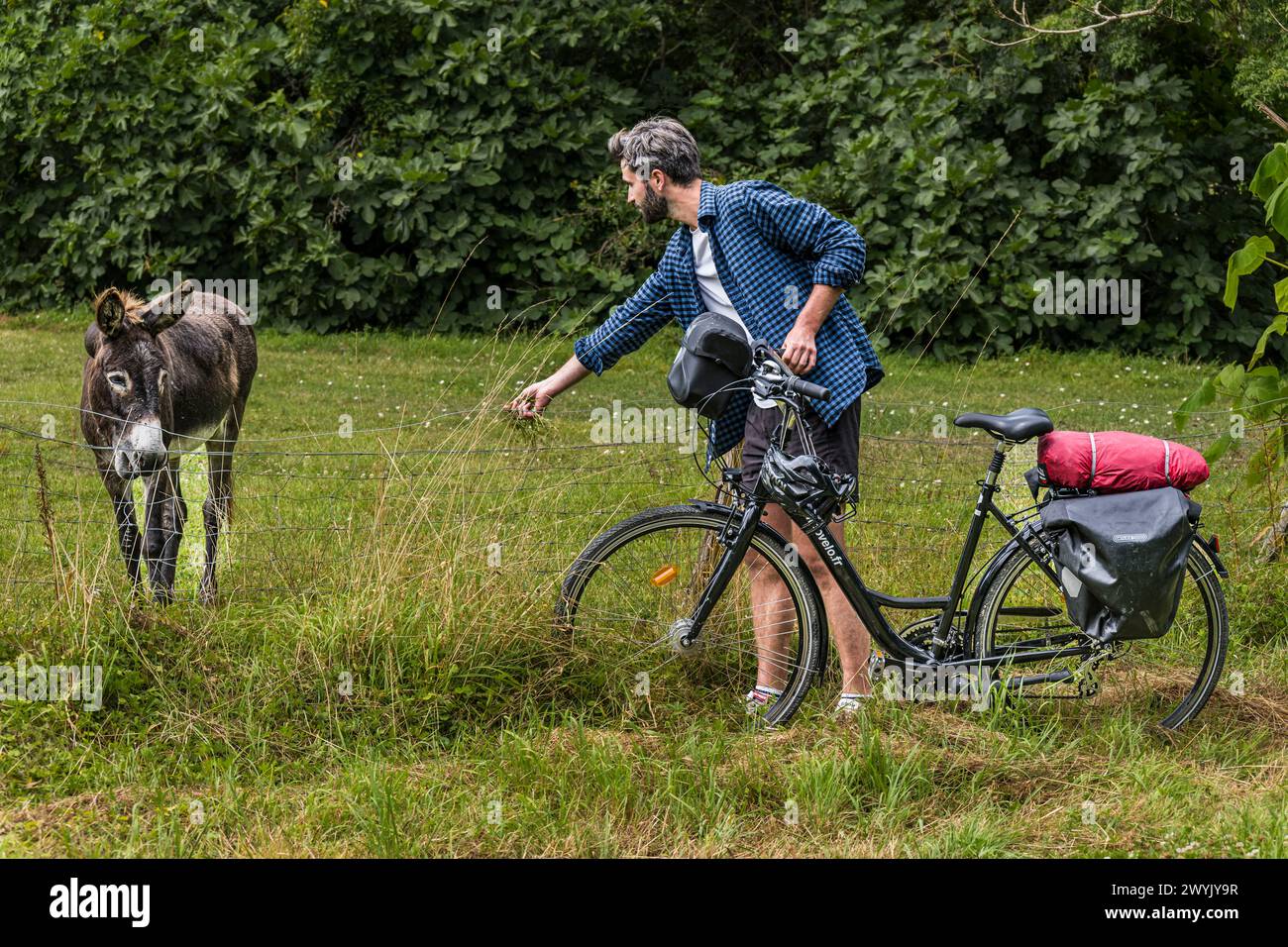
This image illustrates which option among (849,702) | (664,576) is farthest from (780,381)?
(849,702)

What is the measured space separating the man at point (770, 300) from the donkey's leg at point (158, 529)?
1427 mm

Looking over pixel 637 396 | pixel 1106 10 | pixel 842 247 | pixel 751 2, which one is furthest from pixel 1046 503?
pixel 751 2

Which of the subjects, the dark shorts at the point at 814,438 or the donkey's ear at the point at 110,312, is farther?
the donkey's ear at the point at 110,312

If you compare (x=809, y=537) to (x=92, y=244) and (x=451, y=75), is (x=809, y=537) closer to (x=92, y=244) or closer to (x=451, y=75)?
(x=451, y=75)

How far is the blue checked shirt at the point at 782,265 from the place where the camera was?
4488mm

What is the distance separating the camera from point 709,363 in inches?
177

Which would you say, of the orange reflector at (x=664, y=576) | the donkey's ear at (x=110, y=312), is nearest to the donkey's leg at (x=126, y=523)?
the donkey's ear at (x=110, y=312)

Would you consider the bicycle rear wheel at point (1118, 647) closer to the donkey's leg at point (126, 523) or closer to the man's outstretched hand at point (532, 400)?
the man's outstretched hand at point (532, 400)

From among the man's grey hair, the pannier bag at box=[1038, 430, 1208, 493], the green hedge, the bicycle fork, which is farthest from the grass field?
the green hedge

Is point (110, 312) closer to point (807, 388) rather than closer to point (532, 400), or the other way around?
point (532, 400)

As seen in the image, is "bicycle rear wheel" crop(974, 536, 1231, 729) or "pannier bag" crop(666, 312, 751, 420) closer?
"pannier bag" crop(666, 312, 751, 420)

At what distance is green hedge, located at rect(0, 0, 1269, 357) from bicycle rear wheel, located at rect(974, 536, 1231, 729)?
742cm

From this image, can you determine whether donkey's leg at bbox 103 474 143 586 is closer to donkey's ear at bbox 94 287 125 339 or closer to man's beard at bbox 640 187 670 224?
donkey's ear at bbox 94 287 125 339

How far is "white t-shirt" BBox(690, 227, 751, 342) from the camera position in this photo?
4.70 metres
